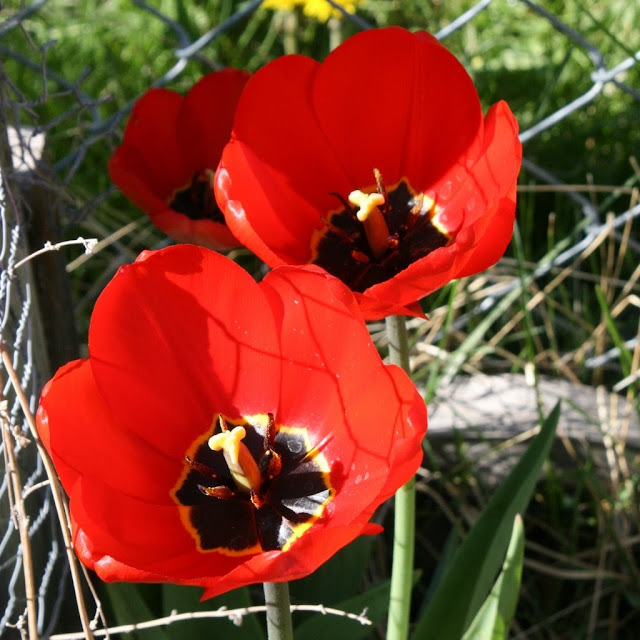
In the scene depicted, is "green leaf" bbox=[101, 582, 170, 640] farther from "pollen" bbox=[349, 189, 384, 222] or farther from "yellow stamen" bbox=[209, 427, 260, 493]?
"pollen" bbox=[349, 189, 384, 222]

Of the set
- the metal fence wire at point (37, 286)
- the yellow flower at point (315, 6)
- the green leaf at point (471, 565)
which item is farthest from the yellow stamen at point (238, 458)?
the yellow flower at point (315, 6)

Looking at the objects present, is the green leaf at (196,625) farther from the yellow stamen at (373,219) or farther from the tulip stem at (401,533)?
the yellow stamen at (373,219)

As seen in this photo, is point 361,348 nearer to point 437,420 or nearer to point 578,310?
point 437,420

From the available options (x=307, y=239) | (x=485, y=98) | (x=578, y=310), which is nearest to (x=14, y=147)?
(x=307, y=239)

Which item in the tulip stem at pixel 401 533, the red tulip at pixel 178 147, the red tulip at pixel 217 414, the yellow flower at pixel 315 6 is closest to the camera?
the red tulip at pixel 217 414

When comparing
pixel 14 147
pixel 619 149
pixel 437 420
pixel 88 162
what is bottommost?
pixel 437 420

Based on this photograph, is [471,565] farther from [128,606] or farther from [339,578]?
[128,606]

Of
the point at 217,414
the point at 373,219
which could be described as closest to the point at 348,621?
the point at 217,414
